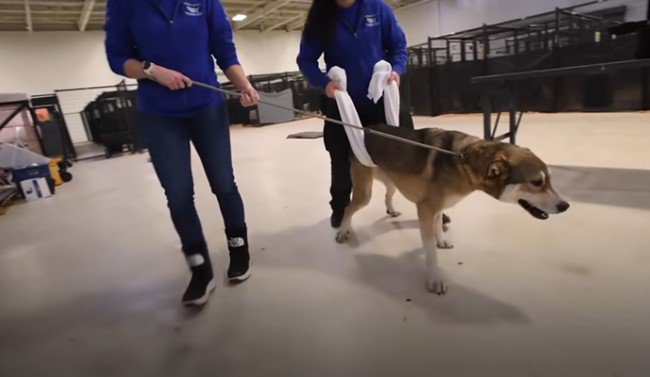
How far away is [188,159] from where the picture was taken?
1532mm

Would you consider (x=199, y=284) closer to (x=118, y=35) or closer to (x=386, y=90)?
(x=118, y=35)

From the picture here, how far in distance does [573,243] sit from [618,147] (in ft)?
8.03

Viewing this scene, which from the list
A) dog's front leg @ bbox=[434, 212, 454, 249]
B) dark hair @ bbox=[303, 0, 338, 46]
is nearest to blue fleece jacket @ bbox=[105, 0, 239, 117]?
dark hair @ bbox=[303, 0, 338, 46]

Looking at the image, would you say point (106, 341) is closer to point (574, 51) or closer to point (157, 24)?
point (157, 24)

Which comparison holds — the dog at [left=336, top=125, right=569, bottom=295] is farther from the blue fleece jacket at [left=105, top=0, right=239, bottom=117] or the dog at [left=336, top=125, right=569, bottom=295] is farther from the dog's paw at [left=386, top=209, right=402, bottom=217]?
the blue fleece jacket at [left=105, top=0, right=239, bottom=117]

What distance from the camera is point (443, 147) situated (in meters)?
1.55

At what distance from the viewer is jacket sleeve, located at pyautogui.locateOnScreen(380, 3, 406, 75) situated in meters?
1.81

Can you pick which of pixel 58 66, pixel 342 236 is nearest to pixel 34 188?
pixel 342 236

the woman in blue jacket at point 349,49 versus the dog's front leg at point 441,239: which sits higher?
the woman in blue jacket at point 349,49

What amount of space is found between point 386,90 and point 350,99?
7.7 inches

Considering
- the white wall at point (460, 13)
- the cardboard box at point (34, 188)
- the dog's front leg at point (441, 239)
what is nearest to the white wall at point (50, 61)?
the cardboard box at point (34, 188)

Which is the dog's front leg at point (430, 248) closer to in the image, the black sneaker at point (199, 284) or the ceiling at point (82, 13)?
the black sneaker at point (199, 284)

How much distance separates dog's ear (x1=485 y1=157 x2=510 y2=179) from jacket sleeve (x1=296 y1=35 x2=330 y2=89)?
3.06 feet

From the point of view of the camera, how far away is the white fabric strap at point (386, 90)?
5.69 feet
